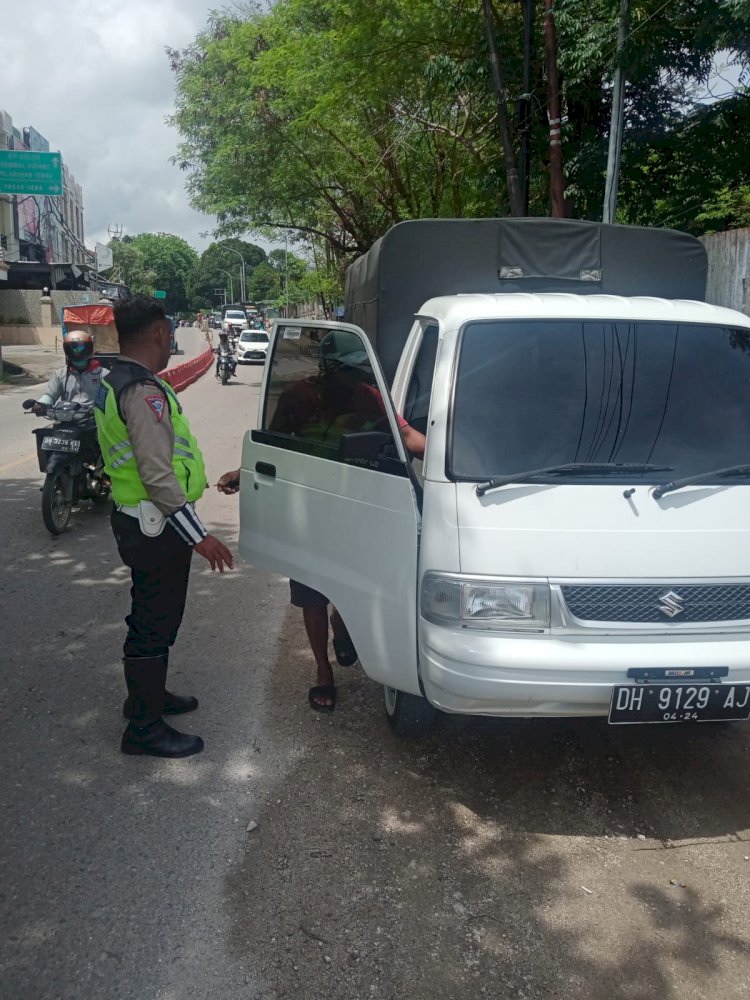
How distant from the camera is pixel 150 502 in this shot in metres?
3.44

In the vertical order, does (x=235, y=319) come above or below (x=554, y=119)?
below

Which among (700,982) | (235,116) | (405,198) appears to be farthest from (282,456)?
(235,116)

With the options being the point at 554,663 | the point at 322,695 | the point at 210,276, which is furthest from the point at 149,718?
the point at 210,276

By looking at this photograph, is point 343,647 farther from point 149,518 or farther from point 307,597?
point 149,518

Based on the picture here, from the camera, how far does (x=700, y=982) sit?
2445 mm

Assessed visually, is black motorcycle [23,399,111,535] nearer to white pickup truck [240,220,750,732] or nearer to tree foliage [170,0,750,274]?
white pickup truck [240,220,750,732]

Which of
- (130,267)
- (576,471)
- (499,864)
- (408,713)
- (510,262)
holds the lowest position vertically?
(499,864)

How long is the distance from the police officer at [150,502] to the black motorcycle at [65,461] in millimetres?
3966

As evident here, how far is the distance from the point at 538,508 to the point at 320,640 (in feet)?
5.14

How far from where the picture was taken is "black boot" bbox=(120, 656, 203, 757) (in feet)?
11.9

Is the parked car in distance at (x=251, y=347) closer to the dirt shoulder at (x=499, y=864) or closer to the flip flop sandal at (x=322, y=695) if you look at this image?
the flip flop sandal at (x=322, y=695)

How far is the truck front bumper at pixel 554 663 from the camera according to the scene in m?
2.92

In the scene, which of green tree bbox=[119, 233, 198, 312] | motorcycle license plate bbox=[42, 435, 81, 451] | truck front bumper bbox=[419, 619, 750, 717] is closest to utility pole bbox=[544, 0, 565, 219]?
motorcycle license plate bbox=[42, 435, 81, 451]

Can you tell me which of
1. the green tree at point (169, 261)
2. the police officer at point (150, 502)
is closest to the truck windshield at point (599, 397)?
the police officer at point (150, 502)
